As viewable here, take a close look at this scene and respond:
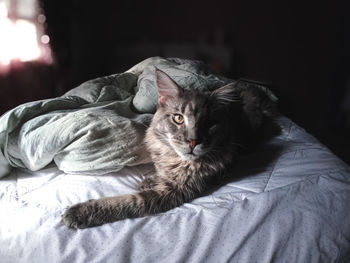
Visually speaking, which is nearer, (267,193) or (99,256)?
(99,256)

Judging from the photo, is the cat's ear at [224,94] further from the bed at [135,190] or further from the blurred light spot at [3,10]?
the blurred light spot at [3,10]

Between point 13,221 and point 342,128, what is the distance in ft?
9.99

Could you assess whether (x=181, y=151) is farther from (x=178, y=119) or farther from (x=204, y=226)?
(x=204, y=226)

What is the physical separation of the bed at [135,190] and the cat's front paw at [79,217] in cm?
2

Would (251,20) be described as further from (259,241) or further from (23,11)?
(259,241)

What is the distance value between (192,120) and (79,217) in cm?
Result: 48

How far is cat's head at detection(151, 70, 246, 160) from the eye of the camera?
968 mm

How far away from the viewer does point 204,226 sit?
788 mm

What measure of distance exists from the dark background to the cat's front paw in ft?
6.32

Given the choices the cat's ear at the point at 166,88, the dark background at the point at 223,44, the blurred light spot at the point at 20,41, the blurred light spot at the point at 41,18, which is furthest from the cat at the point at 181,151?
the blurred light spot at the point at 41,18

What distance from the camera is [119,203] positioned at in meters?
0.86

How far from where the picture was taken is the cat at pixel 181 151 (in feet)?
2.82

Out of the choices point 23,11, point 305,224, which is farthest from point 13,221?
point 23,11

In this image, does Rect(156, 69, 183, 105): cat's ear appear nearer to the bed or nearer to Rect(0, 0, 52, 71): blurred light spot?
the bed
